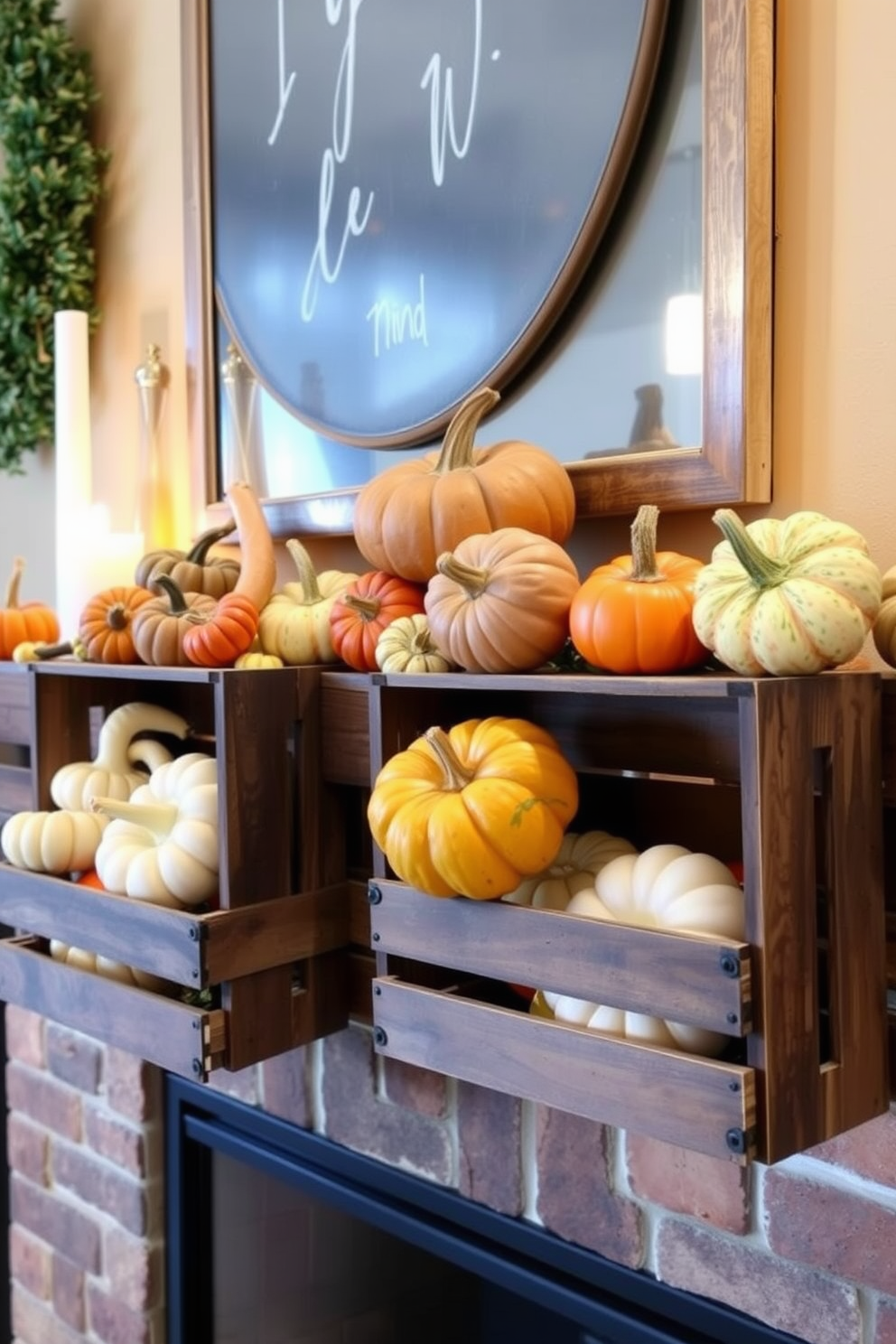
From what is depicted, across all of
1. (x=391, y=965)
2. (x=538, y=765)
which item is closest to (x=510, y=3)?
(x=538, y=765)

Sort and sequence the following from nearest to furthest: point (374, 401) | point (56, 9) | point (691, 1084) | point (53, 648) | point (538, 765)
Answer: point (691, 1084) < point (538, 765) < point (374, 401) < point (53, 648) < point (56, 9)

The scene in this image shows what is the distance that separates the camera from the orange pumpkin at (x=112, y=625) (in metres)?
1.16

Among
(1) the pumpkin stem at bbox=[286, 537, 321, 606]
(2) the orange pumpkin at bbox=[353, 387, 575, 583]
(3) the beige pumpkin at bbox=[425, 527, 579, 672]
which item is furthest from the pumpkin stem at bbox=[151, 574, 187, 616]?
(3) the beige pumpkin at bbox=[425, 527, 579, 672]

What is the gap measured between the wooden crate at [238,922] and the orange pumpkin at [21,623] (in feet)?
0.78

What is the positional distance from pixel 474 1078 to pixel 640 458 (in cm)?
49

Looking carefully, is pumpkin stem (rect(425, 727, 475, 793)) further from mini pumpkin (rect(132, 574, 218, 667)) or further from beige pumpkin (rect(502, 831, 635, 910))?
mini pumpkin (rect(132, 574, 218, 667))

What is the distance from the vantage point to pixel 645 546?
80cm

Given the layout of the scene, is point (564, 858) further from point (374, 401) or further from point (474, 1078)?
point (374, 401)

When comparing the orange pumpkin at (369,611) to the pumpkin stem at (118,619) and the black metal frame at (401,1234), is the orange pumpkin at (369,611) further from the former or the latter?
the black metal frame at (401,1234)

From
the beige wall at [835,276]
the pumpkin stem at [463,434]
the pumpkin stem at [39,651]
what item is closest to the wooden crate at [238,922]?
the pumpkin stem at [39,651]

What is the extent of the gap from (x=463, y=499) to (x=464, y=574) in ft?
0.41

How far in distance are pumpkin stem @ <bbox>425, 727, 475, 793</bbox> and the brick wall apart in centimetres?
35

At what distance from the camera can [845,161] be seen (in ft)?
2.85

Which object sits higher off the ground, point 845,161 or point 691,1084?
point 845,161
